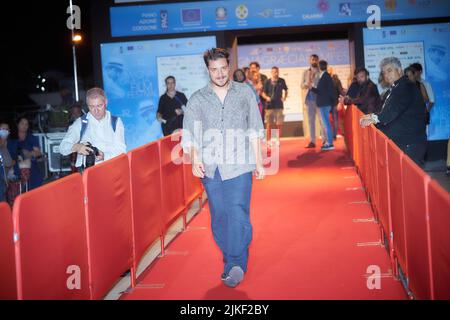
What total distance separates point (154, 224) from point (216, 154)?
164cm

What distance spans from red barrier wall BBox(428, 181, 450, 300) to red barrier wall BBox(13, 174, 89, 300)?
2.08m

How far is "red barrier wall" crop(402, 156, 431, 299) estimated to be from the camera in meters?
3.73

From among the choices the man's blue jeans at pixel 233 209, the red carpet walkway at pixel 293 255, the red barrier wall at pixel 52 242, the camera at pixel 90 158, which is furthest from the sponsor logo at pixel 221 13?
the red barrier wall at pixel 52 242

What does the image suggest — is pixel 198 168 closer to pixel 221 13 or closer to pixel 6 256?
pixel 6 256

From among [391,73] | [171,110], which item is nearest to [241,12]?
[171,110]

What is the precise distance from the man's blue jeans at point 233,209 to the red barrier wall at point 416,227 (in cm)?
135

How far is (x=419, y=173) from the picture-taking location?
379 cm

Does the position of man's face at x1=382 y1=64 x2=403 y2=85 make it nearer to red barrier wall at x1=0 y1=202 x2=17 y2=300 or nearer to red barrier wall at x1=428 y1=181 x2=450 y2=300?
red barrier wall at x1=428 y1=181 x2=450 y2=300

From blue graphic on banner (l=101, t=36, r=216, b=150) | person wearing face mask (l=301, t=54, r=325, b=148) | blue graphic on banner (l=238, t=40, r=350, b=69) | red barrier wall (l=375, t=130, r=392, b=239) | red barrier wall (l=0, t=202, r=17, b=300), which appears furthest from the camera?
blue graphic on banner (l=238, t=40, r=350, b=69)

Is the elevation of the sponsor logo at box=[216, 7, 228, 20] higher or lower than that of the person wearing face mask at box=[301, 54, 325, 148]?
higher

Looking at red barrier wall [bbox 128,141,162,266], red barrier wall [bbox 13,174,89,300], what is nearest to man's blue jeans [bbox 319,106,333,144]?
red barrier wall [bbox 128,141,162,266]

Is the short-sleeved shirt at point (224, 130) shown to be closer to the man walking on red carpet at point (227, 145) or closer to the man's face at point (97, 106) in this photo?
the man walking on red carpet at point (227, 145)

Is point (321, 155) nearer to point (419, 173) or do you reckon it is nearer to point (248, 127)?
point (248, 127)
